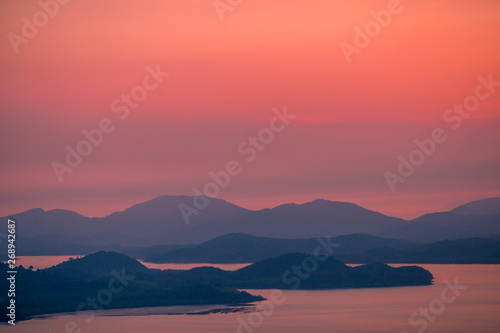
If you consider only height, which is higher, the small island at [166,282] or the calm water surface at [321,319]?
the small island at [166,282]

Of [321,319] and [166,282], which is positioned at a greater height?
[166,282]

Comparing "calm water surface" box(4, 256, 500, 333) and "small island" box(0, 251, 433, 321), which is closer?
"calm water surface" box(4, 256, 500, 333)

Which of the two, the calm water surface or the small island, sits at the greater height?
the small island

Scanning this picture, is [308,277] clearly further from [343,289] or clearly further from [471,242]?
[471,242]

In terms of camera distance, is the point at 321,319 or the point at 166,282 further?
the point at 166,282
